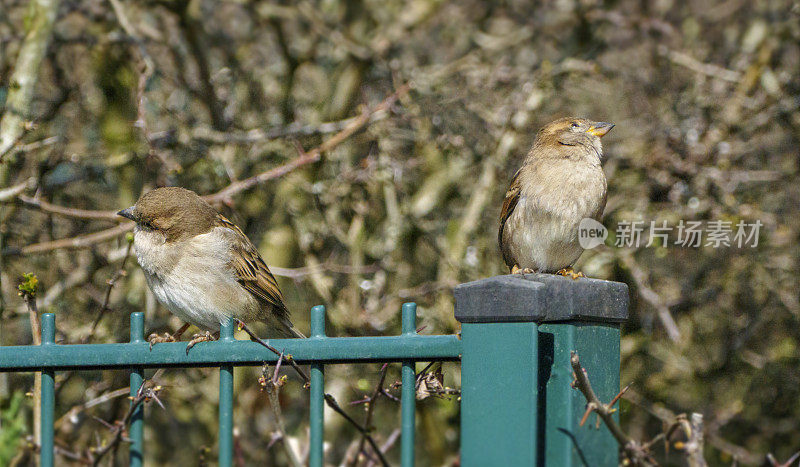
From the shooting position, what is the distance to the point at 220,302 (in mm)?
4062

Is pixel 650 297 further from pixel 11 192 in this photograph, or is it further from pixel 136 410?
pixel 136 410

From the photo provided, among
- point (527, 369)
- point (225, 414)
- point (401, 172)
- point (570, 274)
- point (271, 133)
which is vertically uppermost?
point (271, 133)

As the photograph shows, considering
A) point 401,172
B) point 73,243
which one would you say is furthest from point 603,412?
point 401,172

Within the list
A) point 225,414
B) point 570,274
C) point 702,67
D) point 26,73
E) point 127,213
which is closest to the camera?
point 225,414

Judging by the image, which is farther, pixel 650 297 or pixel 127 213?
pixel 650 297

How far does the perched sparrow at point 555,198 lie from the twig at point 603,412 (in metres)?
1.76

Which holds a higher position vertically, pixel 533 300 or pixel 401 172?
pixel 401 172

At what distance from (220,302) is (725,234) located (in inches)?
114

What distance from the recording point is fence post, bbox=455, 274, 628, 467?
2.08 meters

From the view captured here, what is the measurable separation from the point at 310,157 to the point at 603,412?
2975 mm

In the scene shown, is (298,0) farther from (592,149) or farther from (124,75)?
(592,149)

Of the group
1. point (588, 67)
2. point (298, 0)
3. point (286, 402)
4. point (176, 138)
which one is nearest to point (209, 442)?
point (286, 402)

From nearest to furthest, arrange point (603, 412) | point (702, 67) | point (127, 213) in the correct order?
point (603, 412) → point (127, 213) → point (702, 67)

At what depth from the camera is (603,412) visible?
2.06 metres
